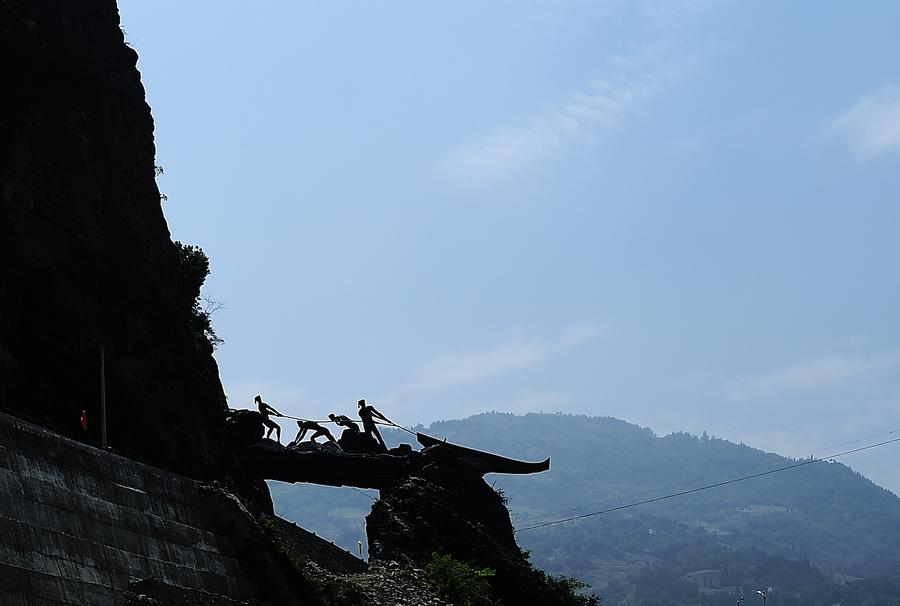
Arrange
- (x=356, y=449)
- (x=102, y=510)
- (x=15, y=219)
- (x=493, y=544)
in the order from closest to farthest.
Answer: (x=102, y=510), (x=15, y=219), (x=493, y=544), (x=356, y=449)

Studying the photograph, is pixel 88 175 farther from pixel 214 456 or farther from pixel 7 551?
pixel 7 551

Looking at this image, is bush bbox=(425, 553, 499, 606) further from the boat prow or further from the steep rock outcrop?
the boat prow

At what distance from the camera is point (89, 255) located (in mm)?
32719

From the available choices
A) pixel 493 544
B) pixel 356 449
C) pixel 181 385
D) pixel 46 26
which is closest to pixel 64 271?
pixel 181 385

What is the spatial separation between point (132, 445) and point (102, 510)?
41.1ft

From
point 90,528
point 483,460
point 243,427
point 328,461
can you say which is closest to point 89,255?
point 243,427

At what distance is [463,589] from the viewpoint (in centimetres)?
3256

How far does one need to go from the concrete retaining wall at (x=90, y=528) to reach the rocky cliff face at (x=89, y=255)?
814cm

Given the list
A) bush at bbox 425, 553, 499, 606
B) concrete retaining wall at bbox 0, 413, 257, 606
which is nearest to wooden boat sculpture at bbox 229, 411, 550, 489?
bush at bbox 425, 553, 499, 606

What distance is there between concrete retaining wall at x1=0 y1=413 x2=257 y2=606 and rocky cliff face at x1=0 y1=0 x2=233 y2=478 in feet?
26.7

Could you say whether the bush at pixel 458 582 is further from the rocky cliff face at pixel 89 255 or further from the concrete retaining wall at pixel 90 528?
the concrete retaining wall at pixel 90 528

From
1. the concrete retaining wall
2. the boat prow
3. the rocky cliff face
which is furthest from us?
the boat prow

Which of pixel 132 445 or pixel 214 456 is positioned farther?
pixel 214 456

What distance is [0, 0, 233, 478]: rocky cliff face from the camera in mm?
30703
